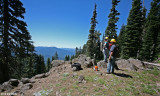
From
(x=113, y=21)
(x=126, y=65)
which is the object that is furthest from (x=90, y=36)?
(x=126, y=65)

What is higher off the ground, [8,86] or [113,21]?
[113,21]

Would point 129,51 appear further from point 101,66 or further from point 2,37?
point 2,37

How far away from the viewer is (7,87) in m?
4.77

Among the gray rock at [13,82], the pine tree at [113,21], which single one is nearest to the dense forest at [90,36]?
the pine tree at [113,21]

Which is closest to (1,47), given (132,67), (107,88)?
(107,88)

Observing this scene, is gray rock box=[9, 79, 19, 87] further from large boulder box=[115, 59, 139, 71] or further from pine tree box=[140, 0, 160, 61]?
pine tree box=[140, 0, 160, 61]

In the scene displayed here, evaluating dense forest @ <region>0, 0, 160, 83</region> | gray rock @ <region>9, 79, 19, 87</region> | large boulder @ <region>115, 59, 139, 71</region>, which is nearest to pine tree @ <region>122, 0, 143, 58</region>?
dense forest @ <region>0, 0, 160, 83</region>

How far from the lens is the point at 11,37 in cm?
787

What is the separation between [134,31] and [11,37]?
20.8 m

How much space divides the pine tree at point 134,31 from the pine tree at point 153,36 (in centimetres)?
357

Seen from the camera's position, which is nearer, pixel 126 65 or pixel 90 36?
pixel 126 65

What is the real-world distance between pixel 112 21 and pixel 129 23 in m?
3.75

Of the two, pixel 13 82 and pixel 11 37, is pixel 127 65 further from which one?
pixel 11 37

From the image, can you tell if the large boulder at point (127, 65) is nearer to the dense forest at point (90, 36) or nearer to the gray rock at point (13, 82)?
the dense forest at point (90, 36)
